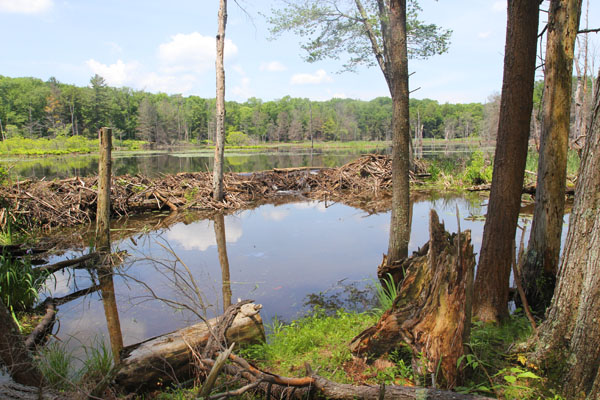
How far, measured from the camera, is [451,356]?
2672mm

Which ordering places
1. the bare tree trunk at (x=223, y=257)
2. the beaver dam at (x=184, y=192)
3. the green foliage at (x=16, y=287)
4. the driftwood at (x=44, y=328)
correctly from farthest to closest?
the beaver dam at (x=184, y=192) < the bare tree trunk at (x=223, y=257) < the green foliage at (x=16, y=287) < the driftwood at (x=44, y=328)

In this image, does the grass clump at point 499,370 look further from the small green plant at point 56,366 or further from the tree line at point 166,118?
Answer: the tree line at point 166,118

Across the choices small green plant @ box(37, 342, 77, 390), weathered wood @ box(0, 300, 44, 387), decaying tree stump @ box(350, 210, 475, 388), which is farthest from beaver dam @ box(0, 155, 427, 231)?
decaying tree stump @ box(350, 210, 475, 388)

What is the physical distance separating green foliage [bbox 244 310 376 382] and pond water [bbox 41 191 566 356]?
52cm

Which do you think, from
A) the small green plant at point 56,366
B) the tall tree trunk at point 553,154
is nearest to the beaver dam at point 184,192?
the small green plant at point 56,366

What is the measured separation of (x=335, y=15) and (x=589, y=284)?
55.2 ft

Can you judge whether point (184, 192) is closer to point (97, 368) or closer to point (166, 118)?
point (97, 368)

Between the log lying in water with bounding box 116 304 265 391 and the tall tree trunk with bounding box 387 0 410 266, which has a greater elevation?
the tall tree trunk with bounding box 387 0 410 266

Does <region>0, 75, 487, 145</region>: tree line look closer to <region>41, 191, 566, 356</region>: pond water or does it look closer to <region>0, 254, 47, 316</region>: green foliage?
<region>41, 191, 566, 356</region>: pond water

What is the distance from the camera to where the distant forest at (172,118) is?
75000mm

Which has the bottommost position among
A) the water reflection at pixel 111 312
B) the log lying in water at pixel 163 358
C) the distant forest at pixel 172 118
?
the water reflection at pixel 111 312

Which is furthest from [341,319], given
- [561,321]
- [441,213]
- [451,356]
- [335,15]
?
[335,15]

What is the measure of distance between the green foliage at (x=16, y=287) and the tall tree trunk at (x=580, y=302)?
5949mm

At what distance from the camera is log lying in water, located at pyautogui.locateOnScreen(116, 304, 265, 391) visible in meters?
3.09
